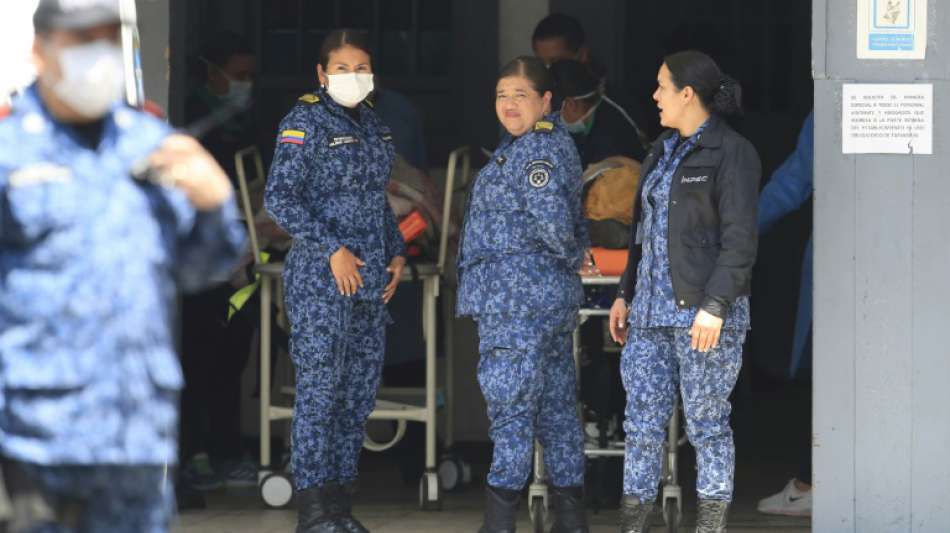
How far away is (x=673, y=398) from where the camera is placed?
6.26m

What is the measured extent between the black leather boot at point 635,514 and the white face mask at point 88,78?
3.09 meters

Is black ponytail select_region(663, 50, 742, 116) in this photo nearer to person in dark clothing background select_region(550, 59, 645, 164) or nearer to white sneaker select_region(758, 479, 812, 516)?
person in dark clothing background select_region(550, 59, 645, 164)

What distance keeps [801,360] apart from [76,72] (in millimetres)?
4509

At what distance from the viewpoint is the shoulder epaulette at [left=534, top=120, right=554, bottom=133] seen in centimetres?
658

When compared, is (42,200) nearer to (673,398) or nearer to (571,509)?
(673,398)

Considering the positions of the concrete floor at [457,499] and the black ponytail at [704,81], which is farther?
the concrete floor at [457,499]

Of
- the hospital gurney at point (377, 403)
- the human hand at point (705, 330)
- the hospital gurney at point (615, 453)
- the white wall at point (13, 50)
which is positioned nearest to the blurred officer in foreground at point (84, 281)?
the white wall at point (13, 50)

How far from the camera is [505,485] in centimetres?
659

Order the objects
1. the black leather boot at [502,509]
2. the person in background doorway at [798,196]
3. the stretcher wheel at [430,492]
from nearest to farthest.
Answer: the black leather boot at [502,509] < the person in background doorway at [798,196] < the stretcher wheel at [430,492]

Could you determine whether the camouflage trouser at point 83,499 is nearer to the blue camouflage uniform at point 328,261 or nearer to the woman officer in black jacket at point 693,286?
the woman officer in black jacket at point 693,286

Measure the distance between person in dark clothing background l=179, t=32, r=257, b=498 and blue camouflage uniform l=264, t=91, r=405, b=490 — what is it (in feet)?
3.97

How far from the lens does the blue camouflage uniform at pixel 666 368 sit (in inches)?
241

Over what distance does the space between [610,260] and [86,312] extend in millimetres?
3724

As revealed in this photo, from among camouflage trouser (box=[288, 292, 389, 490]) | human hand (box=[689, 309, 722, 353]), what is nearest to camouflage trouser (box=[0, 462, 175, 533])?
human hand (box=[689, 309, 722, 353])
